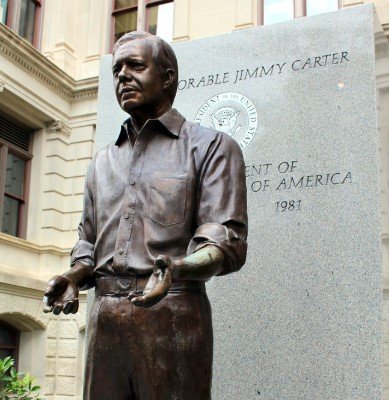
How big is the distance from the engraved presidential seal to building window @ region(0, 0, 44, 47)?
13.6 m

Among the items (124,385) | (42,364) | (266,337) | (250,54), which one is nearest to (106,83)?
(250,54)

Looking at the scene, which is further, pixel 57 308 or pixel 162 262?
pixel 57 308

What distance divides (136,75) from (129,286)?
728mm

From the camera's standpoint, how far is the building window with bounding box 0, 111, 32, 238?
16781mm

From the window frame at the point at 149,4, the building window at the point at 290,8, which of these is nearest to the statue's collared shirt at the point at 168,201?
the building window at the point at 290,8

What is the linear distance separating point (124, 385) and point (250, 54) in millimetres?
3084

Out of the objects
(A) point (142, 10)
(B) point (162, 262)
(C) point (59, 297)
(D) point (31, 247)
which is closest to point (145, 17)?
(A) point (142, 10)

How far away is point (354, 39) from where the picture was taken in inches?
177

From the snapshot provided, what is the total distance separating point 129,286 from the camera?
7.46ft

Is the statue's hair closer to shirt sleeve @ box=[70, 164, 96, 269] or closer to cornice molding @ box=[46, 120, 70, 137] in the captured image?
shirt sleeve @ box=[70, 164, 96, 269]

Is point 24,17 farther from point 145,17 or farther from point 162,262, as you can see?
point 162,262

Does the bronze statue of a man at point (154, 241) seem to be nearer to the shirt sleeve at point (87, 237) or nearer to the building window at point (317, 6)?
the shirt sleeve at point (87, 237)

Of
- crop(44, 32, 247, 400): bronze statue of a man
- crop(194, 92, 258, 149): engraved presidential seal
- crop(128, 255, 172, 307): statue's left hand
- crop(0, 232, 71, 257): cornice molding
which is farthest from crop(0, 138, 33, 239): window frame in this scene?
crop(128, 255, 172, 307): statue's left hand

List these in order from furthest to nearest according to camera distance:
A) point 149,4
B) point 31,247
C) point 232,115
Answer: point 149,4 → point 31,247 → point 232,115
